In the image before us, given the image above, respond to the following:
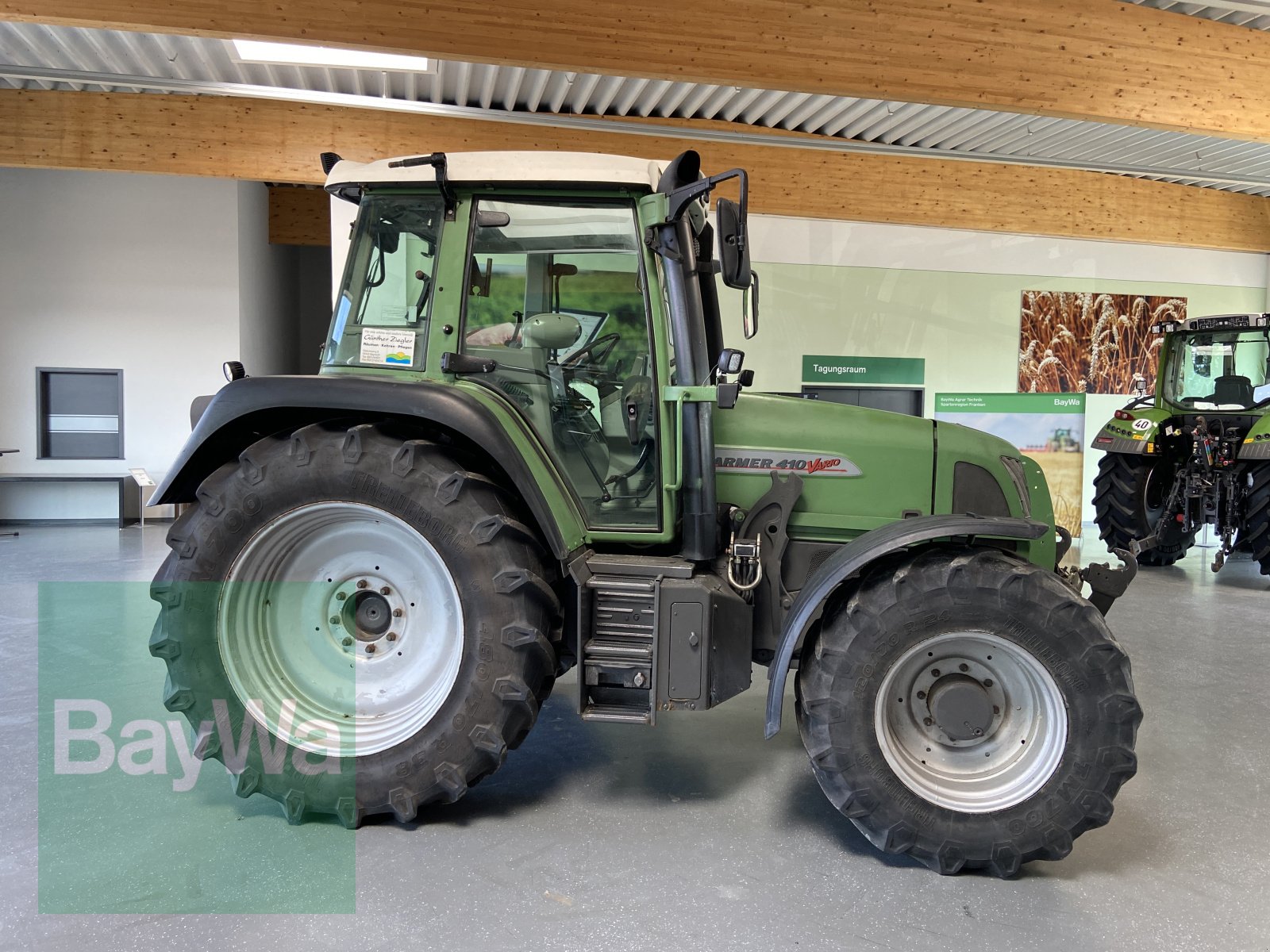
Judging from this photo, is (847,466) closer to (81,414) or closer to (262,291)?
(81,414)

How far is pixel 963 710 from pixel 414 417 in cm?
200

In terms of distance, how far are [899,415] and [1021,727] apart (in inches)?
49.9

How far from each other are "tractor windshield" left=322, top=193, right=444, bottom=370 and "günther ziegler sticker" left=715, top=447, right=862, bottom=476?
116 cm

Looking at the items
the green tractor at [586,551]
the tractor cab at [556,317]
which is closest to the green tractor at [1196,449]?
the green tractor at [586,551]

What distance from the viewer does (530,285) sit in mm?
3096

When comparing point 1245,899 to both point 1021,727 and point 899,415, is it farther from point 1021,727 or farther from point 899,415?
point 899,415

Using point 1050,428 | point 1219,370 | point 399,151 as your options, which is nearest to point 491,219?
point 399,151

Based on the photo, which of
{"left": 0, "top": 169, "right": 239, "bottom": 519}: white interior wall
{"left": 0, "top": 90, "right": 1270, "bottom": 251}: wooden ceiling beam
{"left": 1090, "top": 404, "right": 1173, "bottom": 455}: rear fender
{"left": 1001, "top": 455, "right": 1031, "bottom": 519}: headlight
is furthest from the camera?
{"left": 0, "top": 169, "right": 239, "bottom": 519}: white interior wall

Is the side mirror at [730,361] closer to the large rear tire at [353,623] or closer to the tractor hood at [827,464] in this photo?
the tractor hood at [827,464]

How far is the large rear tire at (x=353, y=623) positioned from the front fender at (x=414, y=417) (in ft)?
0.32

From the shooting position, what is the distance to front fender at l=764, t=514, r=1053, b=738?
2672mm

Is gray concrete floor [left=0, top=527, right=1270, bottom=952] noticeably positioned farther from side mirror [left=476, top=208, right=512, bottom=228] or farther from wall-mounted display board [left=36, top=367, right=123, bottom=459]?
wall-mounted display board [left=36, top=367, right=123, bottom=459]

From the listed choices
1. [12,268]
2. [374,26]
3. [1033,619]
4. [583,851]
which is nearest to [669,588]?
[583,851]

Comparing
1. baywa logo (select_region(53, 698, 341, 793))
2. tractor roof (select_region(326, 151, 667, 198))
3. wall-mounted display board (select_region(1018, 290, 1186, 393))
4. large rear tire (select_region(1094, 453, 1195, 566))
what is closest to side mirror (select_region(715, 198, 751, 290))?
tractor roof (select_region(326, 151, 667, 198))
